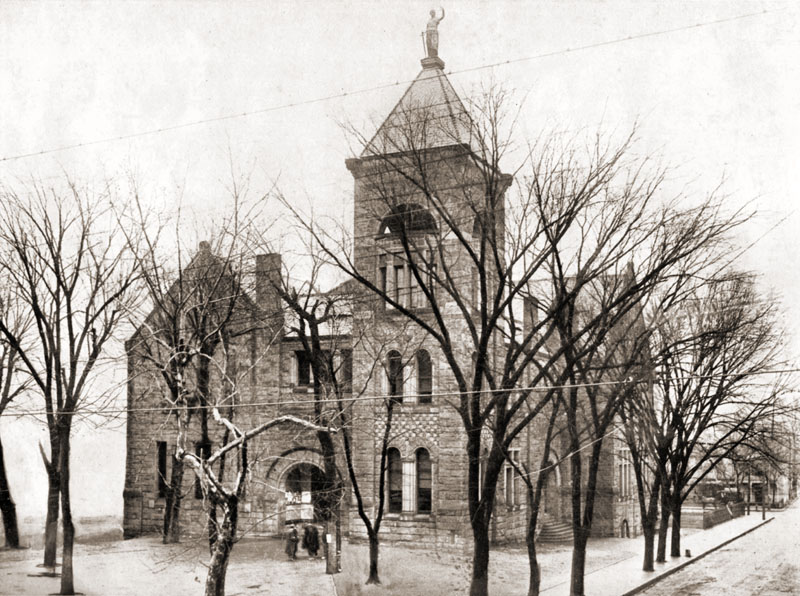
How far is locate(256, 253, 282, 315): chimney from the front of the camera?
20.6 m

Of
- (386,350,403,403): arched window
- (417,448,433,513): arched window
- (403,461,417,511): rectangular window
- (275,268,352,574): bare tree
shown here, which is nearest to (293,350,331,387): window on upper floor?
(275,268,352,574): bare tree

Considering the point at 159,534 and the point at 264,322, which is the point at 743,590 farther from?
the point at 159,534

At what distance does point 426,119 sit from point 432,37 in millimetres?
2409

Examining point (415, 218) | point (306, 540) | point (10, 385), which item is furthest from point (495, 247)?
point (10, 385)

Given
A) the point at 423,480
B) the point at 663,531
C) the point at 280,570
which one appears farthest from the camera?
the point at 280,570

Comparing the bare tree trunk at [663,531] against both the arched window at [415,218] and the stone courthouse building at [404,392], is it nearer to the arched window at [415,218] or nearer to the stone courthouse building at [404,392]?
the stone courthouse building at [404,392]

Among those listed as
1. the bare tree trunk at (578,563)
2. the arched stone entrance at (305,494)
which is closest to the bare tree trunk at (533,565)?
the bare tree trunk at (578,563)

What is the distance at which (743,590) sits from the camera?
13.9 m

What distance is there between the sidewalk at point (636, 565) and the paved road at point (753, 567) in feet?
0.76

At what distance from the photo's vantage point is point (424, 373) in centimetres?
1844

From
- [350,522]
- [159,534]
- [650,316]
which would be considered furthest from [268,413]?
[650,316]

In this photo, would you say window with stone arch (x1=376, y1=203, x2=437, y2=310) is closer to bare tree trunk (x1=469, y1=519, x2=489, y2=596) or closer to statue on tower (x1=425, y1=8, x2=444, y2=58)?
statue on tower (x1=425, y1=8, x2=444, y2=58)

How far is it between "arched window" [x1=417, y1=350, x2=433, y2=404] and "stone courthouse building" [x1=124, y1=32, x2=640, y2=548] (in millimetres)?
22

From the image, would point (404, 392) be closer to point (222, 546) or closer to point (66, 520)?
point (222, 546)
